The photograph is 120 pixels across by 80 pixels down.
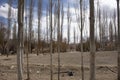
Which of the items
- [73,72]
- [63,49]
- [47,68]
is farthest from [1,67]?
[63,49]

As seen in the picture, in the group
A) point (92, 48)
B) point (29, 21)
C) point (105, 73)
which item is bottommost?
point (105, 73)

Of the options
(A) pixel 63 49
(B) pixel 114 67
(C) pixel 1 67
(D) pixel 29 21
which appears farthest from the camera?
(A) pixel 63 49

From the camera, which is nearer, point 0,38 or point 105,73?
point 105,73

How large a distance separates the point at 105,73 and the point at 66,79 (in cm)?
345

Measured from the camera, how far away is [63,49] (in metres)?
35.8

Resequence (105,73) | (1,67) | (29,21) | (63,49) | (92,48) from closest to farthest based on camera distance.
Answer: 1. (92,48)
2. (29,21)
3. (105,73)
4. (1,67)
5. (63,49)

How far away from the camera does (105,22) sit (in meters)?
36.8

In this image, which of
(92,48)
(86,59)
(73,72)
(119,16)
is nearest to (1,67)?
(73,72)

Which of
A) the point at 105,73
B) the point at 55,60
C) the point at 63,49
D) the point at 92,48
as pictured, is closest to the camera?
the point at 92,48

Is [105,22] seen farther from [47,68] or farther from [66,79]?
[66,79]

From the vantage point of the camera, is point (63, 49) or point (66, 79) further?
point (63, 49)

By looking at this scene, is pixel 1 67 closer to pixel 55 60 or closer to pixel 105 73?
pixel 55 60

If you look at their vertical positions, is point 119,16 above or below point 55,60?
above

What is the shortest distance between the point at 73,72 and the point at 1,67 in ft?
18.6
